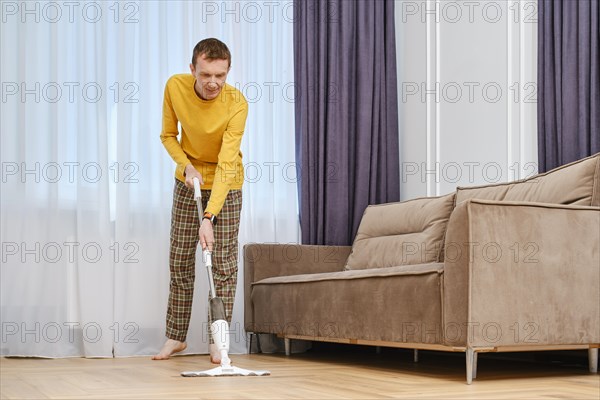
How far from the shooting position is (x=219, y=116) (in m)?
3.52

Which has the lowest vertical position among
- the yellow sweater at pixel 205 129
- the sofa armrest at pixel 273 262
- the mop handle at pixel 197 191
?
the sofa armrest at pixel 273 262

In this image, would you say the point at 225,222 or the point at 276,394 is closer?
the point at 276,394

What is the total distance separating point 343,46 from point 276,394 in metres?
2.60

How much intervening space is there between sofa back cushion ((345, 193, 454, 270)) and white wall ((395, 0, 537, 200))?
477 millimetres

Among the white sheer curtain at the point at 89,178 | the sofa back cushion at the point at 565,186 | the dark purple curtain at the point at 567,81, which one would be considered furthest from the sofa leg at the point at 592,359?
the white sheer curtain at the point at 89,178

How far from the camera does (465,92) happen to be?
451cm

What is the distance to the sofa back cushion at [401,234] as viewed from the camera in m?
3.79

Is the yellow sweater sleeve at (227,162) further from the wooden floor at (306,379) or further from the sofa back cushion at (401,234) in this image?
the sofa back cushion at (401,234)

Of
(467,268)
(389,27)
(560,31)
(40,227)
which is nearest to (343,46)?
(389,27)

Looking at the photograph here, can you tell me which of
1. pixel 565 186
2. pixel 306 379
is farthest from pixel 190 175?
pixel 565 186

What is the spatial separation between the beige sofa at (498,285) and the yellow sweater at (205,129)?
0.64m

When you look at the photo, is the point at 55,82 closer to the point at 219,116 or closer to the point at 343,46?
the point at 219,116

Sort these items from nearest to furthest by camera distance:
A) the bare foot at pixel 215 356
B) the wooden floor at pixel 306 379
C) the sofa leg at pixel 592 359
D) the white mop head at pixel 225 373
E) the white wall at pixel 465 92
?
the wooden floor at pixel 306 379, the white mop head at pixel 225 373, the sofa leg at pixel 592 359, the bare foot at pixel 215 356, the white wall at pixel 465 92

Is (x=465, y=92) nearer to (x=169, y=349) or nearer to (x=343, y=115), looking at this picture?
(x=343, y=115)
